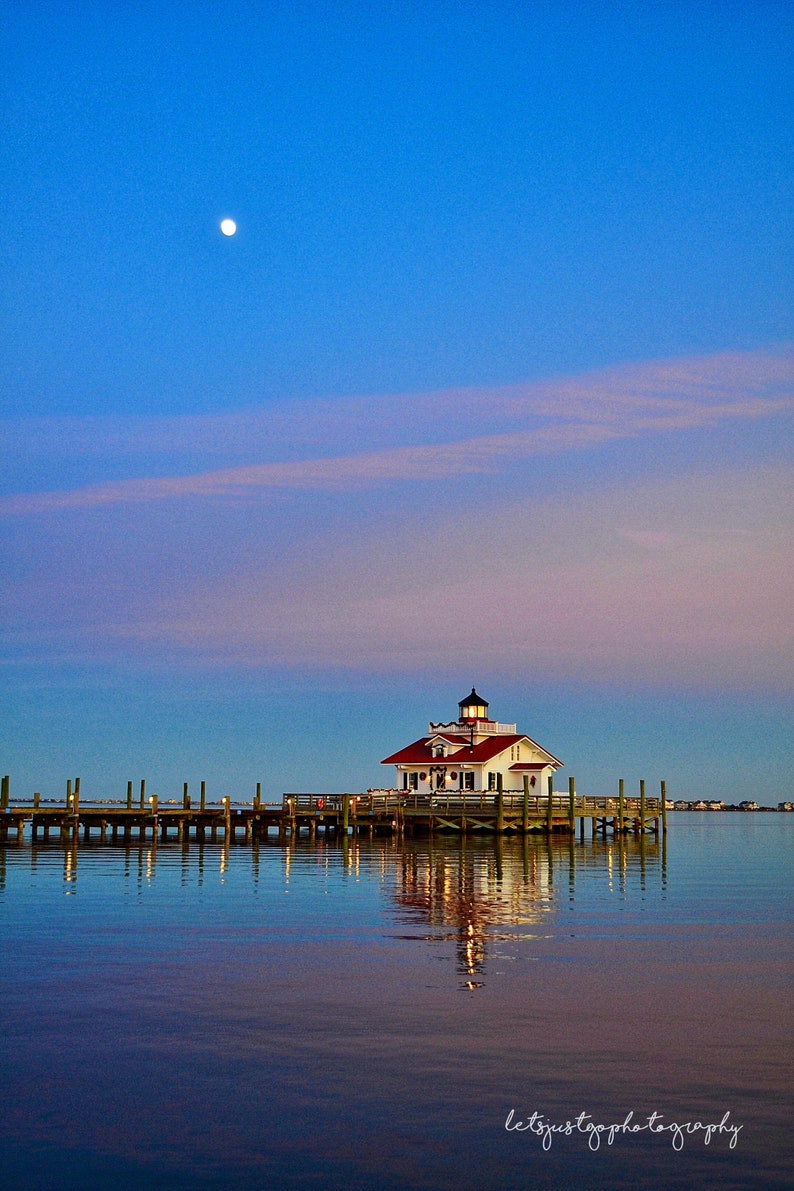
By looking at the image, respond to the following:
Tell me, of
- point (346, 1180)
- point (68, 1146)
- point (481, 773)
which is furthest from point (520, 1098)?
point (481, 773)

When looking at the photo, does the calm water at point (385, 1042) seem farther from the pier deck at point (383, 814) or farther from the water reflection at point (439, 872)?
the pier deck at point (383, 814)

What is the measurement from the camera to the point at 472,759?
259 ft

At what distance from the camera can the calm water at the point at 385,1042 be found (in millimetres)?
11664

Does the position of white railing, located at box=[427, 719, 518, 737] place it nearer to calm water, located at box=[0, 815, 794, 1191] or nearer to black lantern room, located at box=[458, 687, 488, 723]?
black lantern room, located at box=[458, 687, 488, 723]

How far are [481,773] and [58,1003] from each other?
201ft

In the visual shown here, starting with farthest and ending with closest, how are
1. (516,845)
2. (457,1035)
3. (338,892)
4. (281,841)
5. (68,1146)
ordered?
1. (281,841)
2. (516,845)
3. (338,892)
4. (457,1035)
5. (68,1146)

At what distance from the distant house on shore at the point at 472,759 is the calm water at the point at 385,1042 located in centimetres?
4497

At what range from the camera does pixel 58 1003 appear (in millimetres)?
18312

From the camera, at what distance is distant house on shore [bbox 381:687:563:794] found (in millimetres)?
78938

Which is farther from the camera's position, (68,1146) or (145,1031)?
(145,1031)

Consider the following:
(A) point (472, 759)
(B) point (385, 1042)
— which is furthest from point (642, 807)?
(B) point (385, 1042)

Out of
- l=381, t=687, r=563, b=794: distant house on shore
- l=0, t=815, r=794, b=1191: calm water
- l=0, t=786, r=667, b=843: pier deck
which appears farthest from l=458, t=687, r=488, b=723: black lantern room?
l=0, t=815, r=794, b=1191: calm water

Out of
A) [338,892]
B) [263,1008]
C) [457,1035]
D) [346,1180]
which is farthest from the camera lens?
[338,892]

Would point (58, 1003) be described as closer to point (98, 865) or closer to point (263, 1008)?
point (263, 1008)
